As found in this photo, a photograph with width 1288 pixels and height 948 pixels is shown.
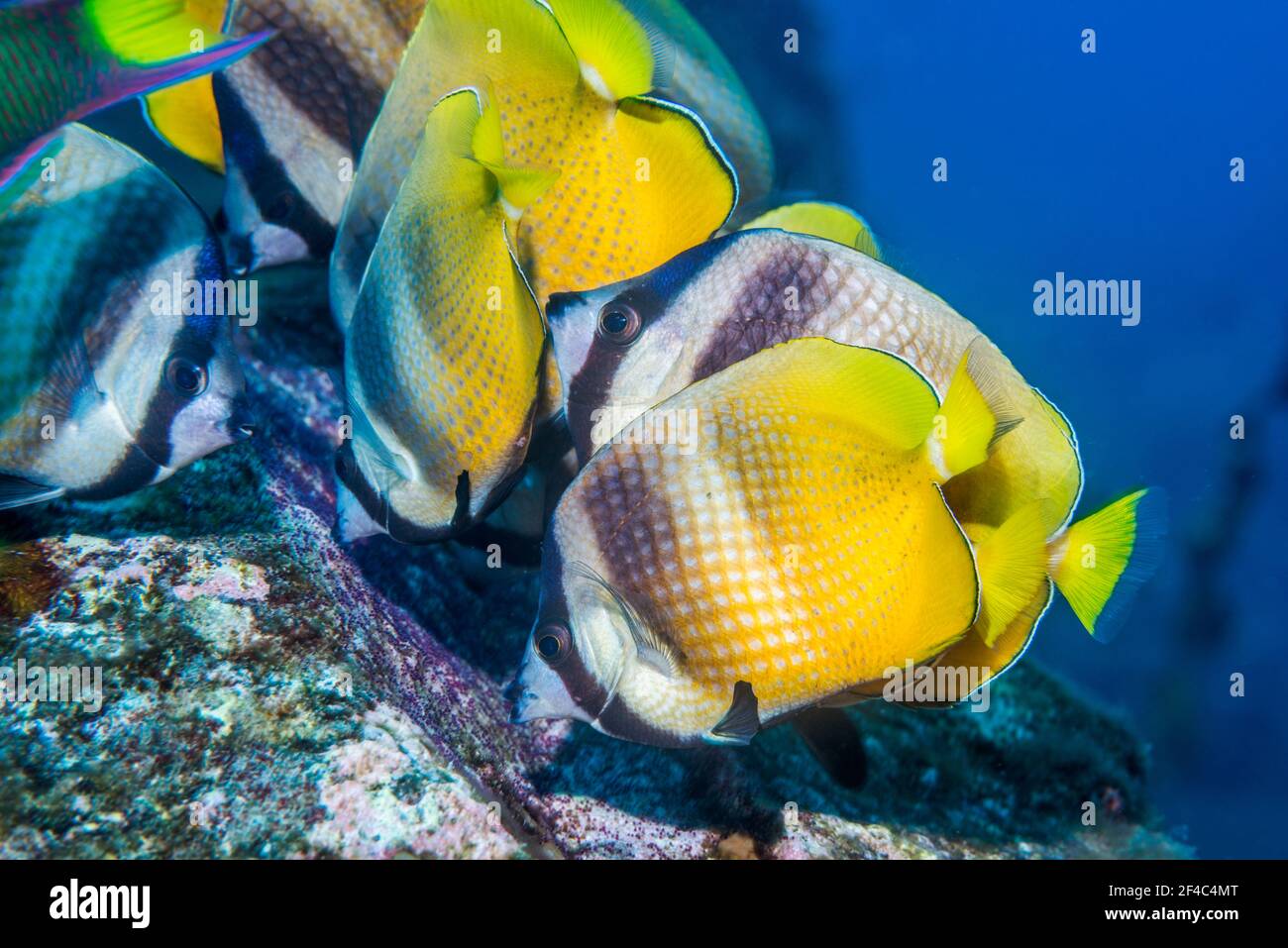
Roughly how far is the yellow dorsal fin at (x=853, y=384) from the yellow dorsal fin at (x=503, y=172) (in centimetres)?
44

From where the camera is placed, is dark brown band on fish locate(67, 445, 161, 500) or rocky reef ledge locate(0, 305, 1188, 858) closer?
rocky reef ledge locate(0, 305, 1188, 858)

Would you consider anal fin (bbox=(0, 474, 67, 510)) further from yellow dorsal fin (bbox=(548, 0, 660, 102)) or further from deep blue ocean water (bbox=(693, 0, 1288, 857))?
deep blue ocean water (bbox=(693, 0, 1288, 857))

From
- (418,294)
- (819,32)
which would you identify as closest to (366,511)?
(418,294)

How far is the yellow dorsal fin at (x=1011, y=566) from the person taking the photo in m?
1.15

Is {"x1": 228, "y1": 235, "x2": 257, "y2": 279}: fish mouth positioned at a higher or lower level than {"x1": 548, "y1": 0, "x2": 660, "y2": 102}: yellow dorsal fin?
lower

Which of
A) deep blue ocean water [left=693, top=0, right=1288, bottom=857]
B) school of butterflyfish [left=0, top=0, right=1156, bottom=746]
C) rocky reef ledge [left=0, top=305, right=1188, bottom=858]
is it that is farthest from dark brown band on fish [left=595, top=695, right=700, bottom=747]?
deep blue ocean water [left=693, top=0, right=1288, bottom=857]

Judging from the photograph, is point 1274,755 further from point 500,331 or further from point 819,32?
point 500,331

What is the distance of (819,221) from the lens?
1.72m

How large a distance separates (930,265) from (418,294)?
137cm

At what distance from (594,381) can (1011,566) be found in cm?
79

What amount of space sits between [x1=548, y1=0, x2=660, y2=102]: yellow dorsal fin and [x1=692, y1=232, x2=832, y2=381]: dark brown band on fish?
44 cm

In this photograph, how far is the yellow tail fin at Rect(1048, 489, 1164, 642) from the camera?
1.31 m

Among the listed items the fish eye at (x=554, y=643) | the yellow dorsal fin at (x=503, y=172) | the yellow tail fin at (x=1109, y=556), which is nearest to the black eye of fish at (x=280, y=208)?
the yellow dorsal fin at (x=503, y=172)

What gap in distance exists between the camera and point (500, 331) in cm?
117
